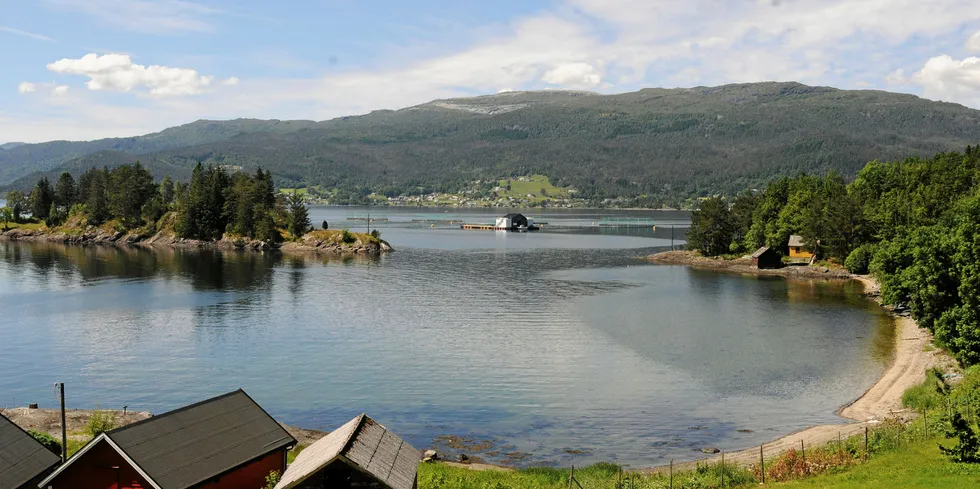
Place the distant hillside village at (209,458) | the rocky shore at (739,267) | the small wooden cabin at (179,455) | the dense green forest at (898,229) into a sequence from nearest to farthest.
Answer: the distant hillside village at (209,458) < the small wooden cabin at (179,455) < the dense green forest at (898,229) < the rocky shore at (739,267)

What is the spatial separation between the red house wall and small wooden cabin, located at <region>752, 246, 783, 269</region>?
108m

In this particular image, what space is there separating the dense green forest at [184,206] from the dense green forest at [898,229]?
287 feet

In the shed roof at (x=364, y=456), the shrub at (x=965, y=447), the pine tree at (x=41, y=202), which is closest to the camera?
the shed roof at (x=364, y=456)

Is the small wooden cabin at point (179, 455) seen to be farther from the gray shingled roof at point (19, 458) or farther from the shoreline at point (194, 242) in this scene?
the shoreline at point (194, 242)

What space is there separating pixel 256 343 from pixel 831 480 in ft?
158

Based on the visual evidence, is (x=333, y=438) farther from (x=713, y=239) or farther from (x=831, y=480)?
(x=713, y=239)

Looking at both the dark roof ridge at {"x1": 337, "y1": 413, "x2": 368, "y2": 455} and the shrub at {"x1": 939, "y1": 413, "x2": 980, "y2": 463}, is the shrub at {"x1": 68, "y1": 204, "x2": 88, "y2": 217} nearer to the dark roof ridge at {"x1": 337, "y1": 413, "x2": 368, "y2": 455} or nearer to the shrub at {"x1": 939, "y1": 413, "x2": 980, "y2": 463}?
the dark roof ridge at {"x1": 337, "y1": 413, "x2": 368, "y2": 455}

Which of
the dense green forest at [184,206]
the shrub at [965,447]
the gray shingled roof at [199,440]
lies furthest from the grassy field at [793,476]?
the dense green forest at [184,206]

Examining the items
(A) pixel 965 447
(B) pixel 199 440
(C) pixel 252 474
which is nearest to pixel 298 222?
(C) pixel 252 474

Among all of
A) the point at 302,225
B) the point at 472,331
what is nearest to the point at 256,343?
the point at 472,331

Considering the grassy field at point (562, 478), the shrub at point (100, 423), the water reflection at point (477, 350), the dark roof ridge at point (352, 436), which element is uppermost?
the dark roof ridge at point (352, 436)

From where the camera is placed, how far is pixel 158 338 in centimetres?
6612

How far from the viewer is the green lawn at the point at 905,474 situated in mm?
26413

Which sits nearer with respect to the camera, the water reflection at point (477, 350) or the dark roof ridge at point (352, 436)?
the dark roof ridge at point (352, 436)
